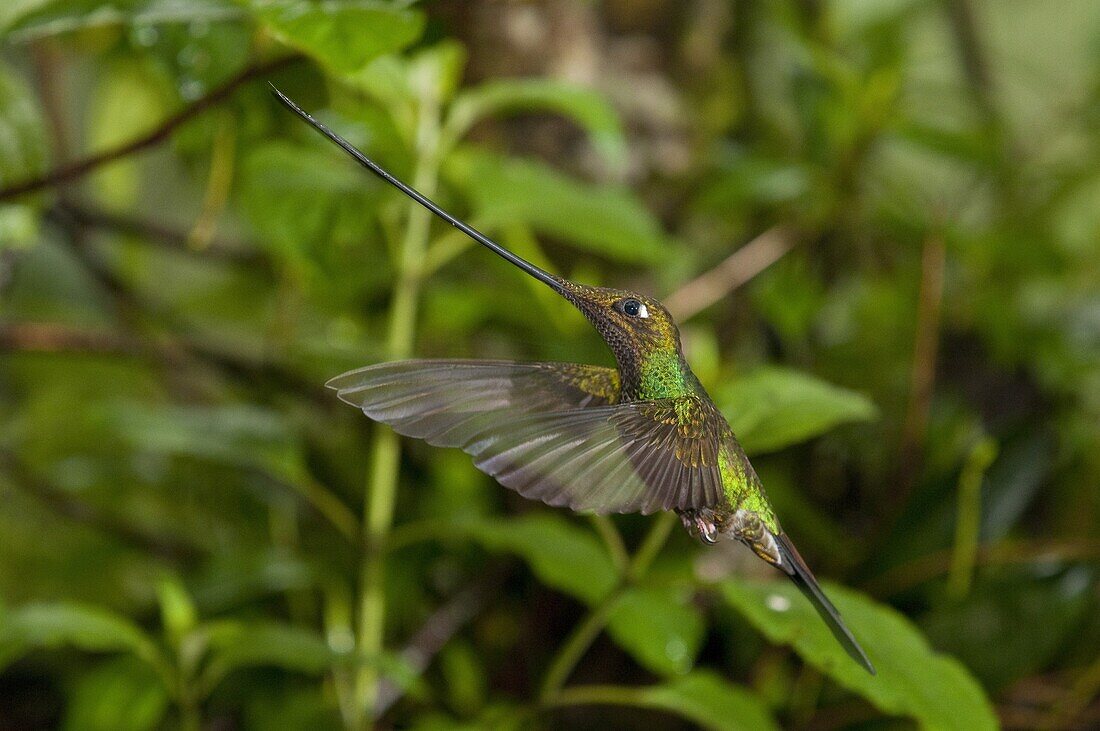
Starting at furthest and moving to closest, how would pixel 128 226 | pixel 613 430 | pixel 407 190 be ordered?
pixel 128 226, pixel 613 430, pixel 407 190

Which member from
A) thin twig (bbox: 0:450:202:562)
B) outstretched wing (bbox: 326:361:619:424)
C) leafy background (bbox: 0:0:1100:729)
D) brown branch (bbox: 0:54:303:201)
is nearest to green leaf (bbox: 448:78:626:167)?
leafy background (bbox: 0:0:1100:729)

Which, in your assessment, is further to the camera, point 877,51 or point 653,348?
point 877,51

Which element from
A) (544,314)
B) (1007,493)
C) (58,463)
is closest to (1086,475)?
(1007,493)

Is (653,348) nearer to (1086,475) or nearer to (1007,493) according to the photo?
(1007,493)

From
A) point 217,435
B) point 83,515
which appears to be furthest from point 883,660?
point 83,515

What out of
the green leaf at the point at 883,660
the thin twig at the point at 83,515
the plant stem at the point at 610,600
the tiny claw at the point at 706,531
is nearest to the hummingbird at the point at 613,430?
the tiny claw at the point at 706,531

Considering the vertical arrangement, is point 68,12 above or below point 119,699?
above

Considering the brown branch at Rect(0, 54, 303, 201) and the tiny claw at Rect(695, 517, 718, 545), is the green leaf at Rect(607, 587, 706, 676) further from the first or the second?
the brown branch at Rect(0, 54, 303, 201)

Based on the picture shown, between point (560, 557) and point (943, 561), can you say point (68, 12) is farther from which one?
point (943, 561)
